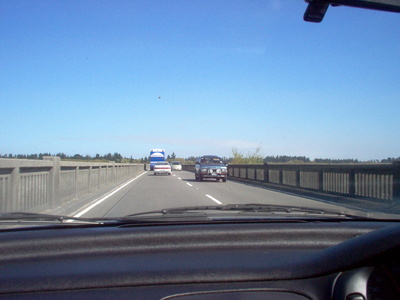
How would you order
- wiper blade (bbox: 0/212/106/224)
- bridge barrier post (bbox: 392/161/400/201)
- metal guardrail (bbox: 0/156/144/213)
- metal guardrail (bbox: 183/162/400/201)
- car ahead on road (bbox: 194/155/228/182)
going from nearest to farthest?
wiper blade (bbox: 0/212/106/224) → metal guardrail (bbox: 0/156/144/213) → bridge barrier post (bbox: 392/161/400/201) → metal guardrail (bbox: 183/162/400/201) → car ahead on road (bbox: 194/155/228/182)

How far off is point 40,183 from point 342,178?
1103cm

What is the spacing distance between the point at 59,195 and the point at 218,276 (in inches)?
364

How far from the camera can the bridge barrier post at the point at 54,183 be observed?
33.8 feet

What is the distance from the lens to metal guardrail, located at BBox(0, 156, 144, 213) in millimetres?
7523

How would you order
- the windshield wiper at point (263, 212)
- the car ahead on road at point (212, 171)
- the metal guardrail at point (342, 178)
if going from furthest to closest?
the car ahead on road at point (212, 171) → the metal guardrail at point (342, 178) → the windshield wiper at point (263, 212)

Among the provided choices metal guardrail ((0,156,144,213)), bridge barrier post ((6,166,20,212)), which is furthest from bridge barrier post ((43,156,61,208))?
bridge barrier post ((6,166,20,212))

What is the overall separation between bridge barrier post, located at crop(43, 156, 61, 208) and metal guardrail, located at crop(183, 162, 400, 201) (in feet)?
32.3

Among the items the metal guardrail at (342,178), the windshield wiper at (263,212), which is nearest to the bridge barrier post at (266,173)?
the metal guardrail at (342,178)

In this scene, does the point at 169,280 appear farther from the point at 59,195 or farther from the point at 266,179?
the point at 266,179

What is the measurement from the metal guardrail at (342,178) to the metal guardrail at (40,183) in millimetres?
9861

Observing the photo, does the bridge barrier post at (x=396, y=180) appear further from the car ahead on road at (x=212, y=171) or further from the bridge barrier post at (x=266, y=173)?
the car ahead on road at (x=212, y=171)

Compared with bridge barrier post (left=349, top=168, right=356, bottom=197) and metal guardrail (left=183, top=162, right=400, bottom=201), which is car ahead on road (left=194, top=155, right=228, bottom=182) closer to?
metal guardrail (left=183, top=162, right=400, bottom=201)

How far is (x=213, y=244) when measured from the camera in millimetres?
3230

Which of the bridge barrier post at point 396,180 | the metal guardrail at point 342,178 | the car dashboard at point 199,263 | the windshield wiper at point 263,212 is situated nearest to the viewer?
the car dashboard at point 199,263
